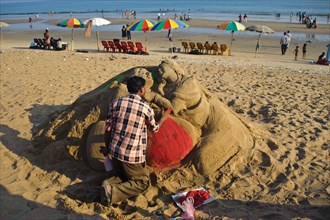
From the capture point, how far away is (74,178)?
429 centimetres

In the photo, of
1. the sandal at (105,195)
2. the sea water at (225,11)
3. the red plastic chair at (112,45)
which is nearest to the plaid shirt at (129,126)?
the sandal at (105,195)

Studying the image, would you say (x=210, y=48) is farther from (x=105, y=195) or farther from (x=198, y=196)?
(x=105, y=195)

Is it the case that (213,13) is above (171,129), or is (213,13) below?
above

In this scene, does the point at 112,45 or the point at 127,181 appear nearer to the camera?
the point at 127,181

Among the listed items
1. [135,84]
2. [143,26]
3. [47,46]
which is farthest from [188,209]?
[47,46]

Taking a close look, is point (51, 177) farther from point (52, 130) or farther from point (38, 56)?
point (38, 56)

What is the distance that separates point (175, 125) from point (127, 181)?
3.57ft

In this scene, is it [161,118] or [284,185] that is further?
[284,185]

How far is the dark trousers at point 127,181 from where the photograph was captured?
12.0 feet

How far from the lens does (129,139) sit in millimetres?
3545

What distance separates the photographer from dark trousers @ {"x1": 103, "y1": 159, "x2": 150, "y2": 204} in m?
3.67

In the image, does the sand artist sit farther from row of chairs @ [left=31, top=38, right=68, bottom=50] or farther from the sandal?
row of chairs @ [left=31, top=38, right=68, bottom=50]

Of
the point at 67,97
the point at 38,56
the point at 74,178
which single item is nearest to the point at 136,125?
the point at 74,178

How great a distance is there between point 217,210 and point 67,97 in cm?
542
